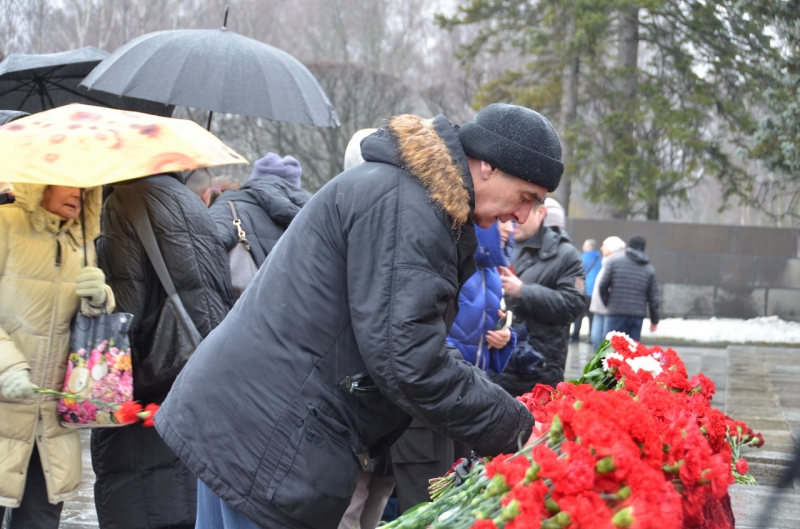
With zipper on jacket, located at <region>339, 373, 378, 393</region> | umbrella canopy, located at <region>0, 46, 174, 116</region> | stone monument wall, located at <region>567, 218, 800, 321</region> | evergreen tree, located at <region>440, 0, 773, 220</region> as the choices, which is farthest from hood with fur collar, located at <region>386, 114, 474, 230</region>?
evergreen tree, located at <region>440, 0, 773, 220</region>

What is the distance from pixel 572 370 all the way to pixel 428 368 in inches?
344

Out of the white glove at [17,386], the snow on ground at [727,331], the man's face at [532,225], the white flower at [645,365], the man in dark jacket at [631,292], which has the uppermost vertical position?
the white flower at [645,365]

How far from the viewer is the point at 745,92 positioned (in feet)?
51.1

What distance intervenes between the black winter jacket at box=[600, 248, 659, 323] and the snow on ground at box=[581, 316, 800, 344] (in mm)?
3756

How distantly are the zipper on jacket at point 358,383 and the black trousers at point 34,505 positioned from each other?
1776mm

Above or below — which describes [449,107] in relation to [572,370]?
above

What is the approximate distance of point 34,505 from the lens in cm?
346

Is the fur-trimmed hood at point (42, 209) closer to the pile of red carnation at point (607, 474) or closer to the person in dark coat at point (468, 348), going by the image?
the person in dark coat at point (468, 348)

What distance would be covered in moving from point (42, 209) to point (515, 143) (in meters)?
2.03

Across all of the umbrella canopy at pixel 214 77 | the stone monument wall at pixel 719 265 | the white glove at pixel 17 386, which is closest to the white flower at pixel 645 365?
the white glove at pixel 17 386

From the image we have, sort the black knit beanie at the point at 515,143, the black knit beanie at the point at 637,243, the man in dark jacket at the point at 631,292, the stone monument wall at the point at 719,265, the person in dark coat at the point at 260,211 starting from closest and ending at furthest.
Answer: the black knit beanie at the point at 515,143 < the person in dark coat at the point at 260,211 < the man in dark jacket at the point at 631,292 < the black knit beanie at the point at 637,243 < the stone monument wall at the point at 719,265

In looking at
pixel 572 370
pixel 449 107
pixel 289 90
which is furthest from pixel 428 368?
pixel 449 107

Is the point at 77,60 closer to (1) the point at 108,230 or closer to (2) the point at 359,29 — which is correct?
(1) the point at 108,230

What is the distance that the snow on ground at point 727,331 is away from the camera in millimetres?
13727
